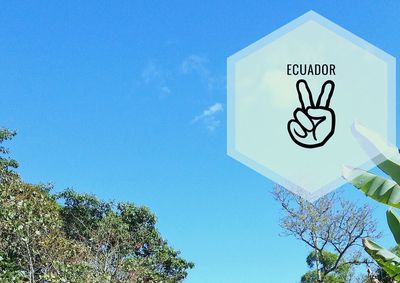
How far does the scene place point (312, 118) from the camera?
6.30 m

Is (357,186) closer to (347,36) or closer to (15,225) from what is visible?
(347,36)

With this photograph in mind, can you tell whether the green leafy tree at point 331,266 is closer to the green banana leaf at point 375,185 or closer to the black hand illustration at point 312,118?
the black hand illustration at point 312,118

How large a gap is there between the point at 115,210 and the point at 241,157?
797 cm

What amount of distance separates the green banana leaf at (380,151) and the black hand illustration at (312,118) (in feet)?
8.15

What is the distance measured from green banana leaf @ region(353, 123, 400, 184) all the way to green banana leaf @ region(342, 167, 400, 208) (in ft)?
0.37

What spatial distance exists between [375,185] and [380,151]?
0.95ft

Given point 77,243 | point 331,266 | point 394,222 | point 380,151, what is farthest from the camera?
point 331,266

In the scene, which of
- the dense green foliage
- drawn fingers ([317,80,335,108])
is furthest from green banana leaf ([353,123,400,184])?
the dense green foliage

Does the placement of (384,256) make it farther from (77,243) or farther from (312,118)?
(77,243)

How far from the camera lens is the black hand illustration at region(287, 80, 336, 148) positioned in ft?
20.8

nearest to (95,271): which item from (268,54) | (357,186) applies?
(268,54)

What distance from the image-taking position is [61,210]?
1448cm
